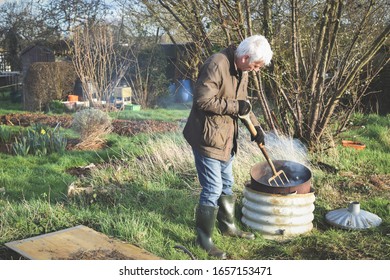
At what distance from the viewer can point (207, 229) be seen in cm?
356

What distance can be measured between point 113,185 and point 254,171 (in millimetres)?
1366

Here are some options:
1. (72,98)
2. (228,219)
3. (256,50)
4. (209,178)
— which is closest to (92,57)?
(72,98)

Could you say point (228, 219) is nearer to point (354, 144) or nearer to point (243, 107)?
point (243, 107)

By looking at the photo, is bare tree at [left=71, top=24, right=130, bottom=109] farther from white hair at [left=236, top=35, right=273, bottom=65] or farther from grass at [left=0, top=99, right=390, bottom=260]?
white hair at [left=236, top=35, right=273, bottom=65]

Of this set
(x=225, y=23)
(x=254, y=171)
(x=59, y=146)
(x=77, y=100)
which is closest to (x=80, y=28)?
(x=77, y=100)

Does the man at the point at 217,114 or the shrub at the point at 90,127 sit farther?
the shrub at the point at 90,127

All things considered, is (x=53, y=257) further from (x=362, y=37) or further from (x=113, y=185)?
(x=362, y=37)

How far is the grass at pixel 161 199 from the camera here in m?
3.68

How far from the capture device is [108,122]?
773cm

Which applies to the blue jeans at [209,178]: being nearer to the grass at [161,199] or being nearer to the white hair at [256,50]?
the grass at [161,199]

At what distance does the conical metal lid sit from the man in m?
1.00

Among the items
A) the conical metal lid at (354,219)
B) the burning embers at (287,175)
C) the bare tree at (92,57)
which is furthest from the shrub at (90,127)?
the conical metal lid at (354,219)

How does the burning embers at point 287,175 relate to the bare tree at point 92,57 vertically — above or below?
below
